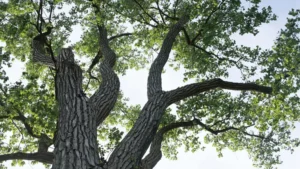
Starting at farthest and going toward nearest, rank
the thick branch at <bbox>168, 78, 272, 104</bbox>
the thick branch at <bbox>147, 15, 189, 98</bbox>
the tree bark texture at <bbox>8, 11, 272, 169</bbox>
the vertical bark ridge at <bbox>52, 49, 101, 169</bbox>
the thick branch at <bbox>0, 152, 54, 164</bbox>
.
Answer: the thick branch at <bbox>0, 152, 54, 164</bbox>, the thick branch at <bbox>147, 15, 189, 98</bbox>, the thick branch at <bbox>168, 78, 272, 104</bbox>, the tree bark texture at <bbox>8, 11, 272, 169</bbox>, the vertical bark ridge at <bbox>52, 49, 101, 169</bbox>

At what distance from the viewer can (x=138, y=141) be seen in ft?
22.2

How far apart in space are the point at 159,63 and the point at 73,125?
16.6ft

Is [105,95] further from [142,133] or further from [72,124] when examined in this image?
[72,124]

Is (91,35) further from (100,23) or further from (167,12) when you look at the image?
(167,12)

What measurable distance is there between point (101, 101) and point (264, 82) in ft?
19.1

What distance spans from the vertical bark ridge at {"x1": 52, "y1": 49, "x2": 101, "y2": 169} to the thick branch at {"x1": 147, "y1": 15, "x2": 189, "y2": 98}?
2363 mm

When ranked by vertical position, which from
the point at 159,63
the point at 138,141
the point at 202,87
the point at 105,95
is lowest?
the point at 138,141

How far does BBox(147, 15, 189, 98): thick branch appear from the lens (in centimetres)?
915

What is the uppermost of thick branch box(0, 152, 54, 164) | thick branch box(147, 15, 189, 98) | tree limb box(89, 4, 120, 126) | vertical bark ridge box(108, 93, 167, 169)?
thick branch box(147, 15, 189, 98)

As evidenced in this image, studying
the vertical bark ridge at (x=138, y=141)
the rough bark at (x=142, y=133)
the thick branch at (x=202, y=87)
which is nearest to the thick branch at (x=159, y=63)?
the rough bark at (x=142, y=133)

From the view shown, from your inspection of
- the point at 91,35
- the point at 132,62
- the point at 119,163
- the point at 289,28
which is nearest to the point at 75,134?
the point at 119,163

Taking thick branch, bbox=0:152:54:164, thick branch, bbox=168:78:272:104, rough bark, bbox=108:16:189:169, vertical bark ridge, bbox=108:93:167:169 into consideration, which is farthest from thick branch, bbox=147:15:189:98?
thick branch, bbox=0:152:54:164

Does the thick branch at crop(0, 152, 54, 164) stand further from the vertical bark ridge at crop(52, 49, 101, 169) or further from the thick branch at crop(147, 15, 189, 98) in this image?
the thick branch at crop(147, 15, 189, 98)

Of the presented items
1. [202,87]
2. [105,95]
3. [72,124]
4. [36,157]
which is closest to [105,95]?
[105,95]
